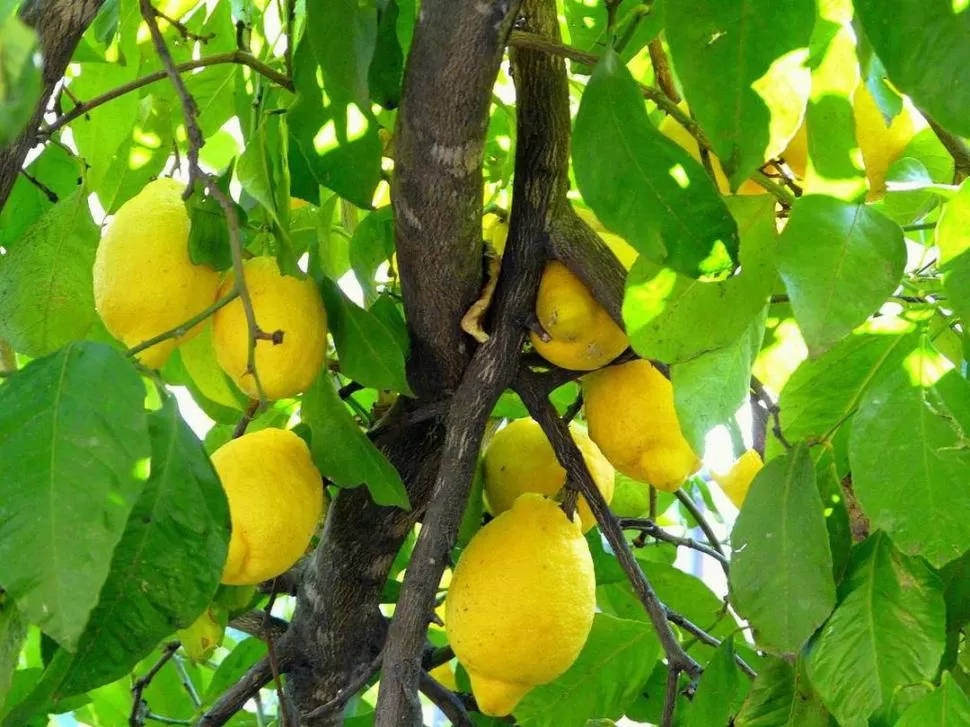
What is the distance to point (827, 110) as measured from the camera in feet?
1.74

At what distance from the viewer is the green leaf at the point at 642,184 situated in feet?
1.75

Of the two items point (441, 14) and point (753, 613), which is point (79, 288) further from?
point (753, 613)

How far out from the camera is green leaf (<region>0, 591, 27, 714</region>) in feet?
1.91

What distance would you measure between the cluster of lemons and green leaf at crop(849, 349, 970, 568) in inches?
13.2

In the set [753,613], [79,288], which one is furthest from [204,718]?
[753,613]

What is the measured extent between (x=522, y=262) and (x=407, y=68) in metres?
0.15

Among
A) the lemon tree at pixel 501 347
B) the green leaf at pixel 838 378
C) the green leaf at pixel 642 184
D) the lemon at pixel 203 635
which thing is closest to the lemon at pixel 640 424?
the lemon tree at pixel 501 347

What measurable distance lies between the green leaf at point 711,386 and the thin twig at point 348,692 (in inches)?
11.7

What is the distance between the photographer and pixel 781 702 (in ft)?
2.17

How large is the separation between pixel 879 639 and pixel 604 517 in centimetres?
21

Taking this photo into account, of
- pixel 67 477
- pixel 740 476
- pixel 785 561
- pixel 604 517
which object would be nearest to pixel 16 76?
pixel 67 477

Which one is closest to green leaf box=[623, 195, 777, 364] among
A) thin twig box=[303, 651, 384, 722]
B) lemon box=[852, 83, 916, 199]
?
lemon box=[852, 83, 916, 199]

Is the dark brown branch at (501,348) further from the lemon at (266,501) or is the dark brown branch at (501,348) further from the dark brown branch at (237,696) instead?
the dark brown branch at (237,696)

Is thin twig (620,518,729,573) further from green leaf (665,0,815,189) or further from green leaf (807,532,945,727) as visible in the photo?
green leaf (665,0,815,189)
